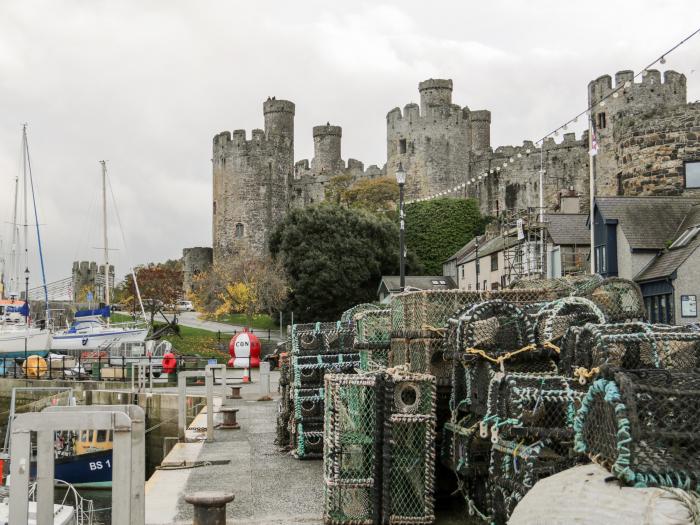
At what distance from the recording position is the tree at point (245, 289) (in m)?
44.0

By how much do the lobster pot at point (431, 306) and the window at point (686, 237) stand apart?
1348 centimetres

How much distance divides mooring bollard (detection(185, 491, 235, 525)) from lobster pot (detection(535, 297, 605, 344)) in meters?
3.04

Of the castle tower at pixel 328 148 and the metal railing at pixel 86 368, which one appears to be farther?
the castle tower at pixel 328 148

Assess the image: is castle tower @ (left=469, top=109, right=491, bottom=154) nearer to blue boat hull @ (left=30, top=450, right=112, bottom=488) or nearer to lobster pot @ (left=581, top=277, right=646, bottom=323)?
blue boat hull @ (left=30, top=450, right=112, bottom=488)

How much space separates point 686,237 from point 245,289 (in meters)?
29.5

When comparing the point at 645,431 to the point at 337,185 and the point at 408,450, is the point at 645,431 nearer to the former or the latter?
the point at 408,450

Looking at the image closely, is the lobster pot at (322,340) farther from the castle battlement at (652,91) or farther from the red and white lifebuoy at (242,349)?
the castle battlement at (652,91)

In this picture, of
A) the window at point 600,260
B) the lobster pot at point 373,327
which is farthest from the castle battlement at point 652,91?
the lobster pot at point 373,327

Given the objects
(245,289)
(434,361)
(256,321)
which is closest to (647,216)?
(434,361)

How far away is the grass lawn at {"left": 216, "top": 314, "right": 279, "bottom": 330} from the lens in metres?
48.2

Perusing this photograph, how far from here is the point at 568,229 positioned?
1107 inches

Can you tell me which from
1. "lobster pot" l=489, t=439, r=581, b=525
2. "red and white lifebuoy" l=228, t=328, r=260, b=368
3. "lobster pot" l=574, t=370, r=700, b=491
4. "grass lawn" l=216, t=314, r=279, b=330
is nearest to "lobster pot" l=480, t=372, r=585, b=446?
"lobster pot" l=489, t=439, r=581, b=525

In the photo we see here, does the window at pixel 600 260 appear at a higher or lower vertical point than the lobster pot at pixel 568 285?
higher

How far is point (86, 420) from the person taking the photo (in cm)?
463
